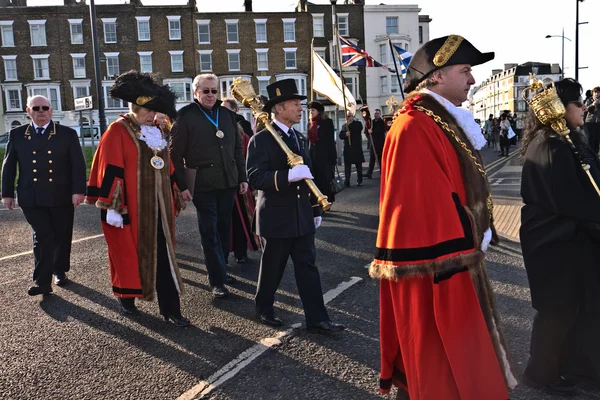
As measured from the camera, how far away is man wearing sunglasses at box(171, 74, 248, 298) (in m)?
5.55

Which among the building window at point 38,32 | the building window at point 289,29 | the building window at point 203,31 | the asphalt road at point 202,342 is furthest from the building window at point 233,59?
the asphalt road at point 202,342

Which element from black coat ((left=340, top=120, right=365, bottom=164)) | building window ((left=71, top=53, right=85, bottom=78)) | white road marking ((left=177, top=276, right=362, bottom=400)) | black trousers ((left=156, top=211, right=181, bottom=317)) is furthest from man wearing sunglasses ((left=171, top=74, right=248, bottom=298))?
building window ((left=71, top=53, right=85, bottom=78))

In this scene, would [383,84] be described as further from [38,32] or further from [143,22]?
[38,32]

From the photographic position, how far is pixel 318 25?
175 ft

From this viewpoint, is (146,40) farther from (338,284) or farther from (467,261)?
(467,261)

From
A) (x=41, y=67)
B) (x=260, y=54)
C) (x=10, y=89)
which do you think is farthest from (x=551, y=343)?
(x=10, y=89)

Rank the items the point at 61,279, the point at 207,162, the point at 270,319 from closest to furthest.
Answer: the point at 270,319, the point at 207,162, the point at 61,279

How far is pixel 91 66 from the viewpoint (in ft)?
163

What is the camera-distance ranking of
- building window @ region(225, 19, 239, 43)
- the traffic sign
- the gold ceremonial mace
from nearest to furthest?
1. the gold ceremonial mace
2. the traffic sign
3. building window @ region(225, 19, 239, 43)

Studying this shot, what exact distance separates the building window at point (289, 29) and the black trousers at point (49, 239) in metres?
47.9

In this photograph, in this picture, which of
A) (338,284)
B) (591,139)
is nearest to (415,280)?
(338,284)

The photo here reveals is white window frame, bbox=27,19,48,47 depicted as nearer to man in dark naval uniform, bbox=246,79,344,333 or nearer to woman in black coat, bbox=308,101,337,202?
woman in black coat, bbox=308,101,337,202

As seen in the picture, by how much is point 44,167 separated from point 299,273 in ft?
10.8

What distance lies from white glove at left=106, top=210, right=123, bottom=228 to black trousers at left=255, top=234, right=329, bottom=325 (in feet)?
4.05
